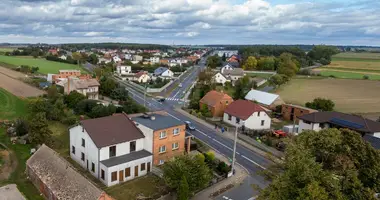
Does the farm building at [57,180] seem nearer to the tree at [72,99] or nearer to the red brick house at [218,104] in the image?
the tree at [72,99]

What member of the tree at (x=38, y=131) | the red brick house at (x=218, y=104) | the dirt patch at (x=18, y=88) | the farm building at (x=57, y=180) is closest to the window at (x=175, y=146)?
the farm building at (x=57, y=180)

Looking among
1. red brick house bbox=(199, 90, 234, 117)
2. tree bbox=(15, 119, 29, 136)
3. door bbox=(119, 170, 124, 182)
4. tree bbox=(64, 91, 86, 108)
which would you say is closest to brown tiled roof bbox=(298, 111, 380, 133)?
red brick house bbox=(199, 90, 234, 117)

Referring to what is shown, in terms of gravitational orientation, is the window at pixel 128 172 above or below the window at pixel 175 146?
below

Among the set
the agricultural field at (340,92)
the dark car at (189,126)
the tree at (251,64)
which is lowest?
the dark car at (189,126)

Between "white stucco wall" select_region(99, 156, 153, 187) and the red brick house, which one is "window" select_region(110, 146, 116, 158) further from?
the red brick house

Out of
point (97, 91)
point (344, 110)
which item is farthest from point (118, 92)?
point (344, 110)

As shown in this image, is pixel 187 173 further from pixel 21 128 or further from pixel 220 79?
pixel 220 79
